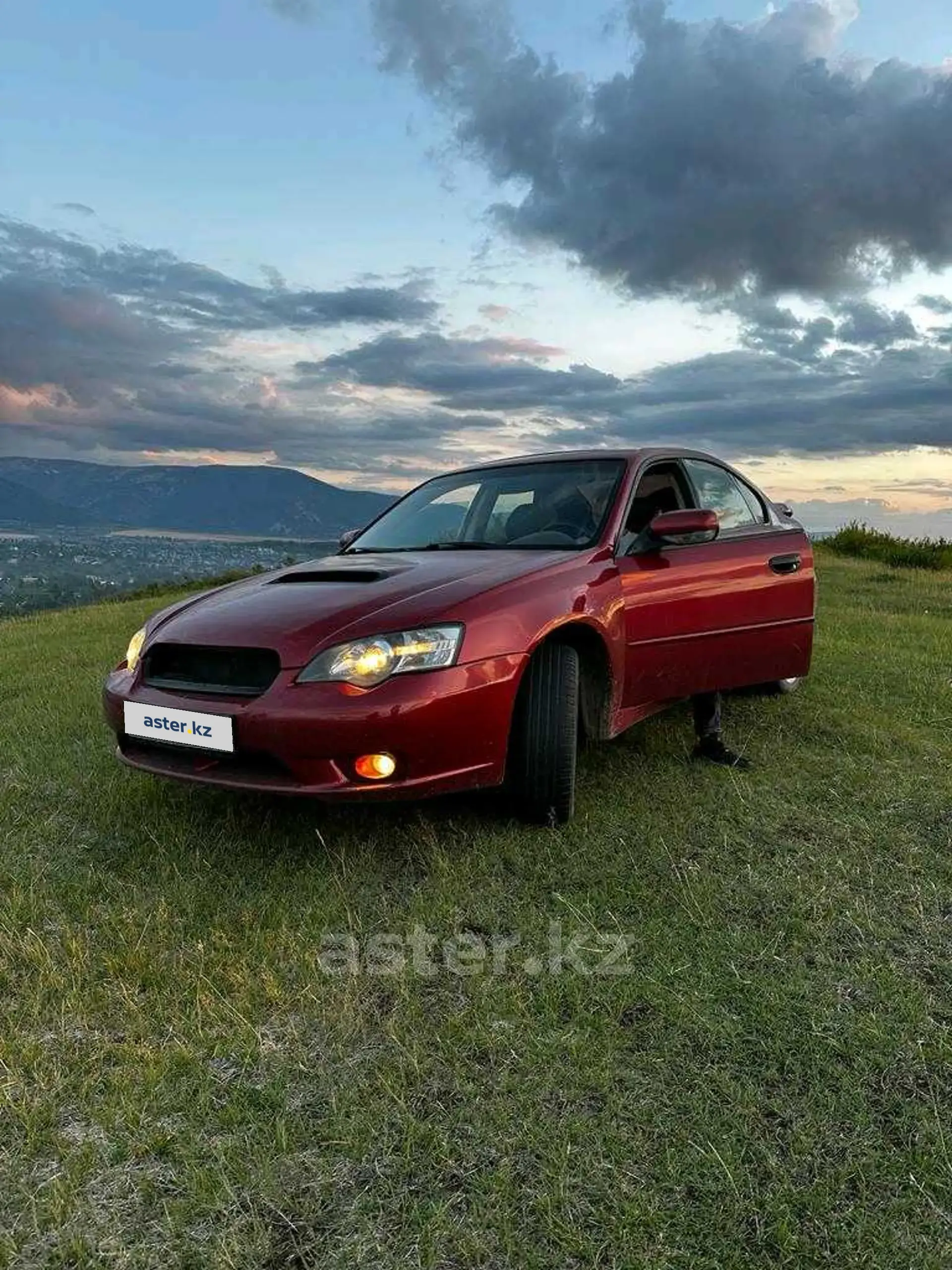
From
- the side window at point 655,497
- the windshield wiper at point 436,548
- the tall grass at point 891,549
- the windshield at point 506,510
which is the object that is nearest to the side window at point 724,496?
the side window at point 655,497

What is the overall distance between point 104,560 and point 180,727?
303 ft

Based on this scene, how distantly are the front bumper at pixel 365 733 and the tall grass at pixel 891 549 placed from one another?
14324mm

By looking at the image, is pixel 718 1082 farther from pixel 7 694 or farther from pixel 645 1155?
pixel 7 694

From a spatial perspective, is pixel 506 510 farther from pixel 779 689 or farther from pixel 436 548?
pixel 779 689

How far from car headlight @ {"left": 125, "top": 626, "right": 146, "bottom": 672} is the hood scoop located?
1.87 ft

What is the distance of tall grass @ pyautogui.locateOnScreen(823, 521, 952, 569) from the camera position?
15383mm

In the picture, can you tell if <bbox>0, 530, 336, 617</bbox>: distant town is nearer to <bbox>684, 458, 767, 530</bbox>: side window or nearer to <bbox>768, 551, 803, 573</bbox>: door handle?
<bbox>684, 458, 767, 530</bbox>: side window

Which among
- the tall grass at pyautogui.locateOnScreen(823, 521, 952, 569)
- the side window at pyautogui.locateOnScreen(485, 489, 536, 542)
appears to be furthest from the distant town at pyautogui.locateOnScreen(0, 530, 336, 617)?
the side window at pyautogui.locateOnScreen(485, 489, 536, 542)

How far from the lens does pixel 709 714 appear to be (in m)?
4.36

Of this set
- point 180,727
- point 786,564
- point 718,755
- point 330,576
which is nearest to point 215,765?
point 180,727

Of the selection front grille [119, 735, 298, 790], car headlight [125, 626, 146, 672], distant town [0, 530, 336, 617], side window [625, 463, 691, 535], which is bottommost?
distant town [0, 530, 336, 617]

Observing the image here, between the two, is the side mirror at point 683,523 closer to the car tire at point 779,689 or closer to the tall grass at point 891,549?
the car tire at point 779,689

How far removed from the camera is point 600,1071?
1.98 m

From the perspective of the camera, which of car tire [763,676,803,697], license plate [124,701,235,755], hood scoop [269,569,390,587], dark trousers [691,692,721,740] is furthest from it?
car tire [763,676,803,697]
